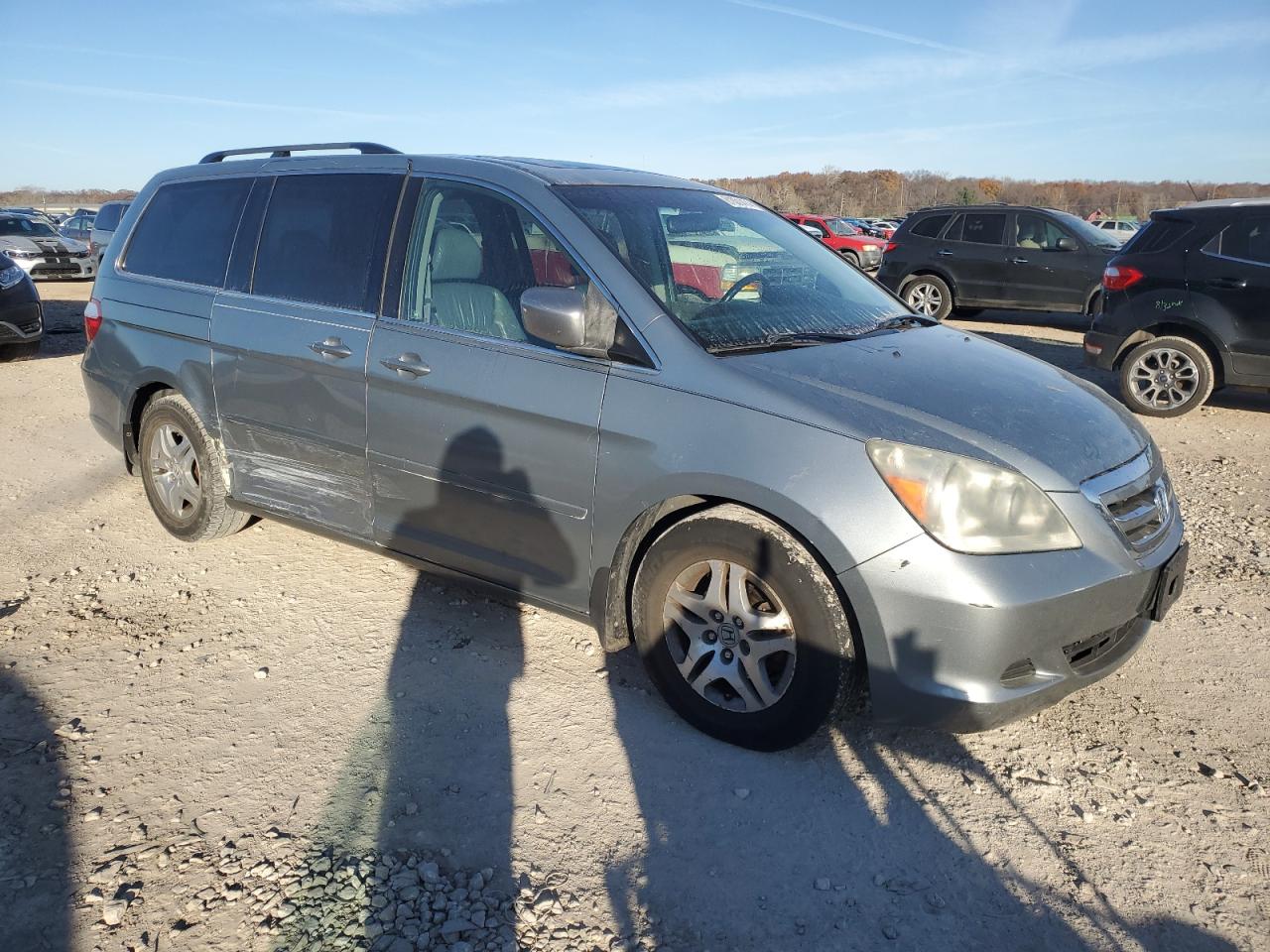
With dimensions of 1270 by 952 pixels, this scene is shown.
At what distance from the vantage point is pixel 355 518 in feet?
13.0

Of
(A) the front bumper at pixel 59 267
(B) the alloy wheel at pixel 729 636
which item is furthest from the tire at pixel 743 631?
(A) the front bumper at pixel 59 267

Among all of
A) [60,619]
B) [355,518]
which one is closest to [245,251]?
[355,518]

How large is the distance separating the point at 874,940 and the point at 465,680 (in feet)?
5.88

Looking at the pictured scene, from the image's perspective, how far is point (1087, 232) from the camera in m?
12.8

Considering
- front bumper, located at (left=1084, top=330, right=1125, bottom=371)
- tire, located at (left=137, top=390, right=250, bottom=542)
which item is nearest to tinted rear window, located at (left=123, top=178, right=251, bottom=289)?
tire, located at (left=137, top=390, right=250, bottom=542)

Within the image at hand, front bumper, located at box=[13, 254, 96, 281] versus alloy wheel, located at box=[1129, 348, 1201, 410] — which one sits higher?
alloy wheel, located at box=[1129, 348, 1201, 410]

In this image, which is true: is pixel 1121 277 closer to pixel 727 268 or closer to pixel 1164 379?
pixel 1164 379

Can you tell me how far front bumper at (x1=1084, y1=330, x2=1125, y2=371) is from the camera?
322 inches

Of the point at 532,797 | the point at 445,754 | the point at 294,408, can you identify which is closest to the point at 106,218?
the point at 294,408

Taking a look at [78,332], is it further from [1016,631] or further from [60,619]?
[1016,631]

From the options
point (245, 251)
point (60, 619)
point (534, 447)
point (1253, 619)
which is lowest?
point (60, 619)

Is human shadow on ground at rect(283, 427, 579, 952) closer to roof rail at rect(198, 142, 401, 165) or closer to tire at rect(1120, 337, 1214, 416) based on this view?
roof rail at rect(198, 142, 401, 165)

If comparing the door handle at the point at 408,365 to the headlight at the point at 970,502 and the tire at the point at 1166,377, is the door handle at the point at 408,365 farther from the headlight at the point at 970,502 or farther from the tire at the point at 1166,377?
the tire at the point at 1166,377

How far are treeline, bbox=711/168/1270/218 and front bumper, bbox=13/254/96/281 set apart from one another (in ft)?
158
